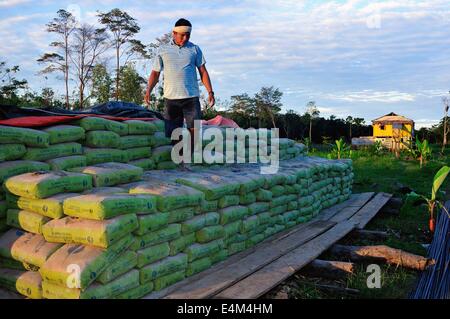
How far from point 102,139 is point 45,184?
1.08m

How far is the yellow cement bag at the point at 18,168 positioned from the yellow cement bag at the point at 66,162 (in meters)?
0.06

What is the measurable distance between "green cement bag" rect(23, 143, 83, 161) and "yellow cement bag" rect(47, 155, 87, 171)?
55mm

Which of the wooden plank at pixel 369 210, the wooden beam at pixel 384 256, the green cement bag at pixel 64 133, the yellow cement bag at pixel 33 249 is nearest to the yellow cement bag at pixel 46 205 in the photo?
the yellow cement bag at pixel 33 249

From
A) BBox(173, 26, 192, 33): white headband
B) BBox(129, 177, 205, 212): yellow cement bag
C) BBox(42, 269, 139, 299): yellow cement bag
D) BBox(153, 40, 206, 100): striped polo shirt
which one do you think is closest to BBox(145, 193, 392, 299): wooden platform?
BBox(42, 269, 139, 299): yellow cement bag

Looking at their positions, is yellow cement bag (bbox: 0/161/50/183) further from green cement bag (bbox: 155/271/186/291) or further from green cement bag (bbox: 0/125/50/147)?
green cement bag (bbox: 155/271/186/291)

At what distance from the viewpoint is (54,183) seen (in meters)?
3.28

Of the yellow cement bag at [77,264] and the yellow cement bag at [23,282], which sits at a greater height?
the yellow cement bag at [77,264]

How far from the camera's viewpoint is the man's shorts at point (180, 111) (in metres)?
4.86

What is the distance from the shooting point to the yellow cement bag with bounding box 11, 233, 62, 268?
3.00m

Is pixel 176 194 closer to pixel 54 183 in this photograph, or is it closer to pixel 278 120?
pixel 54 183

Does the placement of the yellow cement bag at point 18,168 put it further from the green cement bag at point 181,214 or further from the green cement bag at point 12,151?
the green cement bag at point 181,214

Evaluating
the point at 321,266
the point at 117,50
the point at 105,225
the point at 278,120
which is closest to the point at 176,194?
the point at 105,225

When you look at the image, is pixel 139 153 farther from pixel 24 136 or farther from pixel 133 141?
pixel 24 136

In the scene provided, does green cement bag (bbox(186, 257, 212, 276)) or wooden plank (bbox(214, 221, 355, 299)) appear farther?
green cement bag (bbox(186, 257, 212, 276))
